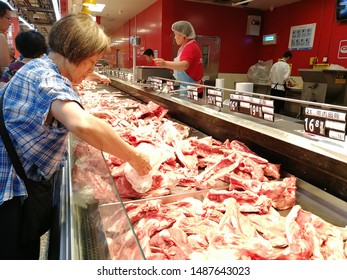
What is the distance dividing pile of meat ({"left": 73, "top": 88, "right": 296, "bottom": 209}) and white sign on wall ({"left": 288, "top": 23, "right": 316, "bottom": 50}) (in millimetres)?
7744

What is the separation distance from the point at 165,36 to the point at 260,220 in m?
8.99

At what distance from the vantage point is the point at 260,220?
1702mm

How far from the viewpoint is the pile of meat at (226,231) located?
136cm

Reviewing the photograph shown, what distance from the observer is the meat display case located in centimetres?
127

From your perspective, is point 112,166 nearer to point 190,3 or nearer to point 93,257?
point 93,257

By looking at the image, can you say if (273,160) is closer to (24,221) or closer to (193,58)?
(24,221)

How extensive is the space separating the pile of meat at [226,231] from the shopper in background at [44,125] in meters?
0.35

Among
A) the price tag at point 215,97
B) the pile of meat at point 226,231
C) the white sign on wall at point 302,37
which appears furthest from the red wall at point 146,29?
the pile of meat at point 226,231

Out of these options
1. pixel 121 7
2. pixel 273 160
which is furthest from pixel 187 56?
pixel 121 7

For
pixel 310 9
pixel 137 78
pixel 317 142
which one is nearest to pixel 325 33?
pixel 310 9

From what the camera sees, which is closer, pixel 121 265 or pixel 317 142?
pixel 121 265

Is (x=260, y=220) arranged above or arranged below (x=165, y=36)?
below

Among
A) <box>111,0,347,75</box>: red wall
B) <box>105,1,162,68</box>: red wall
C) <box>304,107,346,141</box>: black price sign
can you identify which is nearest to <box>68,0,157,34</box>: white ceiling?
<box>105,1,162,68</box>: red wall

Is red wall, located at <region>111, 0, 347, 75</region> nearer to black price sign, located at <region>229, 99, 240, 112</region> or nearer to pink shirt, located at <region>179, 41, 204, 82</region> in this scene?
pink shirt, located at <region>179, 41, 204, 82</region>
